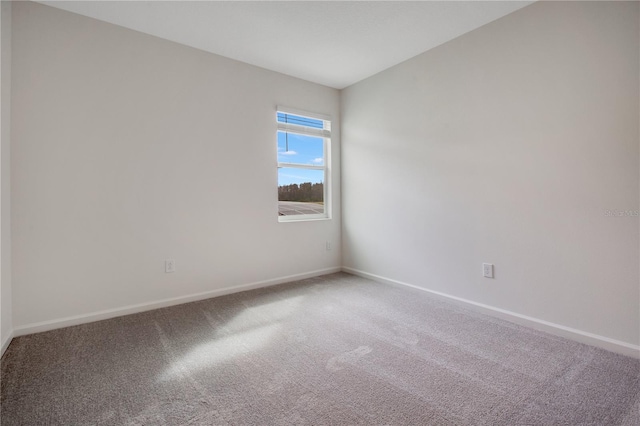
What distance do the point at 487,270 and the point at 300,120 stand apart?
2.62 m

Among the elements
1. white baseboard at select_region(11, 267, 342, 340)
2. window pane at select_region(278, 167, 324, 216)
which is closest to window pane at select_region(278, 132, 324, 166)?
window pane at select_region(278, 167, 324, 216)

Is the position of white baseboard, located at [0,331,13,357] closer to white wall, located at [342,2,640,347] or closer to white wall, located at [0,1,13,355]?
white wall, located at [0,1,13,355]

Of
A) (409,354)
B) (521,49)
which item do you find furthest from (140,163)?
(521,49)

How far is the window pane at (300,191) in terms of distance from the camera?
362 cm

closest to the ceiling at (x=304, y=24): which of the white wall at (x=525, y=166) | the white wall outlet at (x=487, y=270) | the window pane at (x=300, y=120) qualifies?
the white wall at (x=525, y=166)

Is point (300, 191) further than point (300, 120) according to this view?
Yes

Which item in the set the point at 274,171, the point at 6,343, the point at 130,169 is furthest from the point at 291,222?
the point at 6,343

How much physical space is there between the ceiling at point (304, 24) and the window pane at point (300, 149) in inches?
34.1

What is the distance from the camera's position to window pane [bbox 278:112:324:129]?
3545mm

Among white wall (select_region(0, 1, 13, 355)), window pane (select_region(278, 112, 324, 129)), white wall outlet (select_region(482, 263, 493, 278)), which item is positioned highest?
window pane (select_region(278, 112, 324, 129))

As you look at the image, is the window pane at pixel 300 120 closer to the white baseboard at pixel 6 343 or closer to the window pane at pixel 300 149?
the window pane at pixel 300 149

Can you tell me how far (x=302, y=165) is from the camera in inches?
148

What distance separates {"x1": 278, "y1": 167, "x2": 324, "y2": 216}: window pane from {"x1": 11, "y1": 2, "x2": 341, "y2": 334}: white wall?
17cm

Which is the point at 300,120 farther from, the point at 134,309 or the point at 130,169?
the point at 134,309
